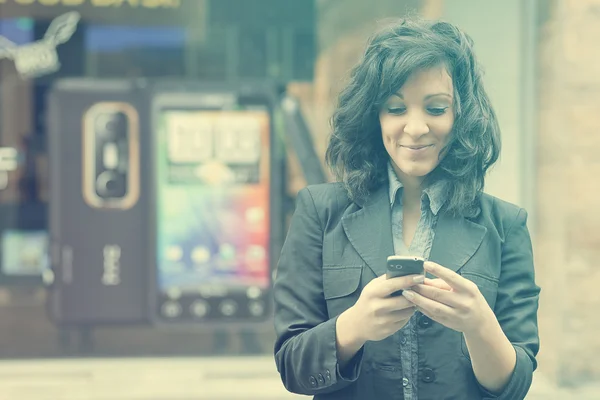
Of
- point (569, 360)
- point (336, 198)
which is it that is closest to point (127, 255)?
point (569, 360)

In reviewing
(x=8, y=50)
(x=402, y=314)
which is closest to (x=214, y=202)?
(x=8, y=50)

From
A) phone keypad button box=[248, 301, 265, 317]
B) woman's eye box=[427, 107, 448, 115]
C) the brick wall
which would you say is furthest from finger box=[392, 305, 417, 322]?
phone keypad button box=[248, 301, 265, 317]

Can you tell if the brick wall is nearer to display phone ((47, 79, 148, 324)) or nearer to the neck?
display phone ((47, 79, 148, 324))

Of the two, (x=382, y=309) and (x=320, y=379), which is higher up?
(x=382, y=309)

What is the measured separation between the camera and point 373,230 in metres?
1.87

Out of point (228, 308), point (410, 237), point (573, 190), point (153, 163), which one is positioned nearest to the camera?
point (410, 237)

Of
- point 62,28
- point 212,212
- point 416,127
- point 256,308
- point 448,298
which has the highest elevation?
point 62,28

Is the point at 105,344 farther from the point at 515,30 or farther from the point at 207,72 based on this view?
the point at 515,30

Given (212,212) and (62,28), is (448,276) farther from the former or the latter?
(62,28)

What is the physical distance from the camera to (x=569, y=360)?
564cm

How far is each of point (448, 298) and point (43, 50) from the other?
5.09 metres

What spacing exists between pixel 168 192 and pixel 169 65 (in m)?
0.82

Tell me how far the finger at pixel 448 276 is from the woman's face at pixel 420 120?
287 millimetres

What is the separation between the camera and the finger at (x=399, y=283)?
160 centimetres
